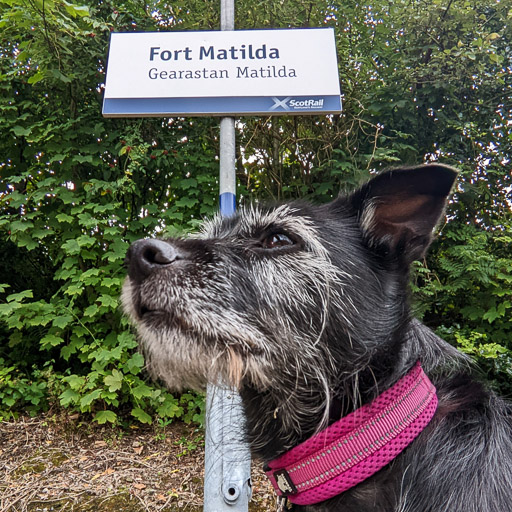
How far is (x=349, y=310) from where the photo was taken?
1.37 metres

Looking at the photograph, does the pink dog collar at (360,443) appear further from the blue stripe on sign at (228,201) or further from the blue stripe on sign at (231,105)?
the blue stripe on sign at (231,105)

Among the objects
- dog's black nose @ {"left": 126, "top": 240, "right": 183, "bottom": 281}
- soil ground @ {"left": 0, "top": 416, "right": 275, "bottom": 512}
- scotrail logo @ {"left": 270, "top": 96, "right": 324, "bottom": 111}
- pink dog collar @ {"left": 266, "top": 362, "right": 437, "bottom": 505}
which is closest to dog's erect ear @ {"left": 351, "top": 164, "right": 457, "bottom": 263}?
pink dog collar @ {"left": 266, "top": 362, "right": 437, "bottom": 505}

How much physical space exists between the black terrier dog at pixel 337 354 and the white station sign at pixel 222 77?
1395mm

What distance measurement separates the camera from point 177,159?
4059 mm

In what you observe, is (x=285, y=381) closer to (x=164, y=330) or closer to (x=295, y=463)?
(x=295, y=463)

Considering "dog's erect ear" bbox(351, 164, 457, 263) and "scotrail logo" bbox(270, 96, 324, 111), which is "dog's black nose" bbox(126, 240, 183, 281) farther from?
"scotrail logo" bbox(270, 96, 324, 111)

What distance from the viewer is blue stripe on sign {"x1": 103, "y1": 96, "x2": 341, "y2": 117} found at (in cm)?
265

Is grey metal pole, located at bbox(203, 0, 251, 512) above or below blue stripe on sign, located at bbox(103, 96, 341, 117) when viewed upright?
below

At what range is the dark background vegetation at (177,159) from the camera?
373 centimetres

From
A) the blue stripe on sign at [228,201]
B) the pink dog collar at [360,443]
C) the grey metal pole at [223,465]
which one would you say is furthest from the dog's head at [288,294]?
the blue stripe on sign at [228,201]

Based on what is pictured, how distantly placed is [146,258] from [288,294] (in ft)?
1.67

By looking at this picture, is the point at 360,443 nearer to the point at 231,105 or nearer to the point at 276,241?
the point at 276,241

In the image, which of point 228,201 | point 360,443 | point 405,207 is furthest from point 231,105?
point 360,443

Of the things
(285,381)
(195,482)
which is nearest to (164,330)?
(285,381)
